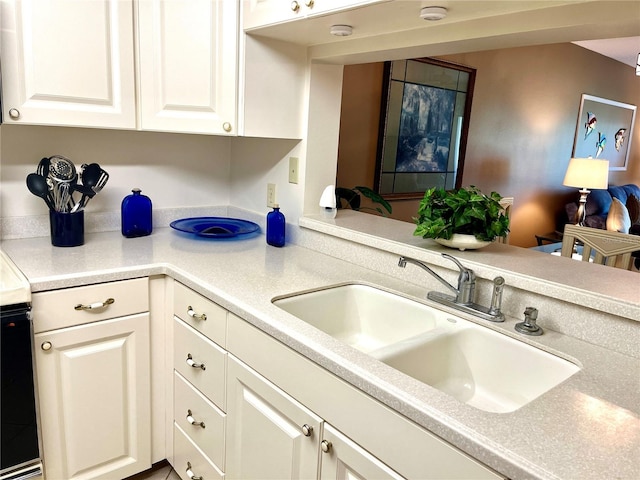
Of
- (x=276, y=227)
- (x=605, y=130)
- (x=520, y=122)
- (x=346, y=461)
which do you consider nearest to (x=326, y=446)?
(x=346, y=461)

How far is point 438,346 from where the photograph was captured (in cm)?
131

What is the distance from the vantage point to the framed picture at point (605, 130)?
575cm

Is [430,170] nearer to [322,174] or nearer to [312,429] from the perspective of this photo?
[322,174]

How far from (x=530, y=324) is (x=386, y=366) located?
49cm

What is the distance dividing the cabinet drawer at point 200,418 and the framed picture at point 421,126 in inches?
84.0

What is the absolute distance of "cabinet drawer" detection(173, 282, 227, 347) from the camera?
4.91ft

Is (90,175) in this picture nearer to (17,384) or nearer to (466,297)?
(17,384)

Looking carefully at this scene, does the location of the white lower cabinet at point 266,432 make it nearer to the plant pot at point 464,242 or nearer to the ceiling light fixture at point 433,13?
the plant pot at point 464,242

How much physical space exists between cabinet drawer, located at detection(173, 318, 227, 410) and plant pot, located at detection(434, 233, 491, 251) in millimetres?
812

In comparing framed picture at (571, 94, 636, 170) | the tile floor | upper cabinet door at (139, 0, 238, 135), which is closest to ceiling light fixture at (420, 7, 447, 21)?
upper cabinet door at (139, 0, 238, 135)

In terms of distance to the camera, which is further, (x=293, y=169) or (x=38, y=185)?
(x=293, y=169)

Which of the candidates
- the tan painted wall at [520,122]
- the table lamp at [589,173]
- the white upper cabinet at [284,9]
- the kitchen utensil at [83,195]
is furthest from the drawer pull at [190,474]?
the table lamp at [589,173]

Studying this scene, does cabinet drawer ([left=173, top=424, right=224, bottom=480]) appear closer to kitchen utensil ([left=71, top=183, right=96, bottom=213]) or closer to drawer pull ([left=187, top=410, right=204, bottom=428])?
drawer pull ([left=187, top=410, right=204, bottom=428])

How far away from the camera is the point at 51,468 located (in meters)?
1.62
